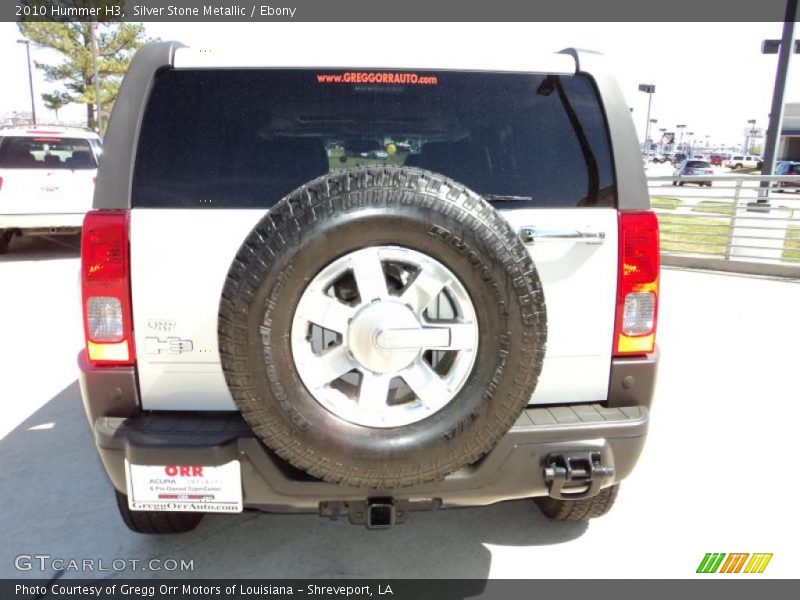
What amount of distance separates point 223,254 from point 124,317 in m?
0.42

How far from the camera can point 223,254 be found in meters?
2.04

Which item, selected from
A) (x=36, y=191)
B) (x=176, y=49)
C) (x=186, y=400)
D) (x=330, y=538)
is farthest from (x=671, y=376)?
(x=36, y=191)

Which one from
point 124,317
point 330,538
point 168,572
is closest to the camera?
point 124,317

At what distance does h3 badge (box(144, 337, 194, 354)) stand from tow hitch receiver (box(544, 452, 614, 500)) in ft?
4.37

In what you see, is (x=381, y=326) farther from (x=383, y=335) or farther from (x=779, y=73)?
(x=779, y=73)

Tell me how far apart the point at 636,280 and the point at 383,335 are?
3.24ft

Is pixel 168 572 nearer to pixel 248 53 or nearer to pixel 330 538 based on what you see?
pixel 330 538

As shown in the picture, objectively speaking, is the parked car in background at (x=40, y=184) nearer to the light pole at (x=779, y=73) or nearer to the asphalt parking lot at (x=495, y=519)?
the asphalt parking lot at (x=495, y=519)

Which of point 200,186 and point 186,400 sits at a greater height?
point 200,186

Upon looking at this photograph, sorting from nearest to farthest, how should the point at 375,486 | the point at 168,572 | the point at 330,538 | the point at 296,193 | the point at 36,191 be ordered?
the point at 296,193
the point at 375,486
the point at 168,572
the point at 330,538
the point at 36,191

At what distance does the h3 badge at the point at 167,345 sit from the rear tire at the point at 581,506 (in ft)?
5.72

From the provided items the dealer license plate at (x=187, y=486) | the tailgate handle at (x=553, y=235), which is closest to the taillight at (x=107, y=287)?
the dealer license plate at (x=187, y=486)

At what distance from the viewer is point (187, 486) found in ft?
6.58

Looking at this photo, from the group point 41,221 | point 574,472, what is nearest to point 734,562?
point 574,472
